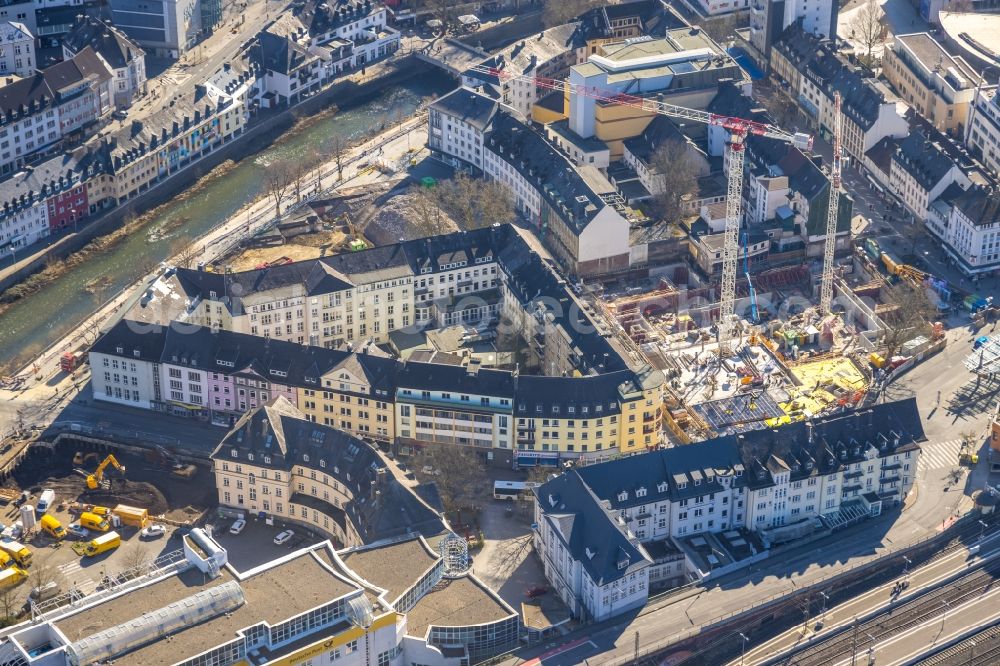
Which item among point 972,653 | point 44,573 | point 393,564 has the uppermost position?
point 393,564

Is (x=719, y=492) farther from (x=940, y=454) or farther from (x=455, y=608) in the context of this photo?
(x=455, y=608)

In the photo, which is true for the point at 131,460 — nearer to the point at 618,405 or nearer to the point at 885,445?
the point at 618,405

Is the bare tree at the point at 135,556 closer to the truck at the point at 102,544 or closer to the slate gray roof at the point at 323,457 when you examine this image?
the truck at the point at 102,544

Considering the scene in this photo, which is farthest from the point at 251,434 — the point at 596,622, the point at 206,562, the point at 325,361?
the point at 596,622

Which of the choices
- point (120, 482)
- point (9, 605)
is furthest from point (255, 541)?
point (9, 605)

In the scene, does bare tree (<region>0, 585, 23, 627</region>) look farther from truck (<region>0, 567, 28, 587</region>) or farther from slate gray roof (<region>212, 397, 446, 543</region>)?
slate gray roof (<region>212, 397, 446, 543</region>)

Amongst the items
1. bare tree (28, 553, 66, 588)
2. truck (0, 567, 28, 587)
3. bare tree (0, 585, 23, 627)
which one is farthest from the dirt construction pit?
bare tree (0, 585, 23, 627)

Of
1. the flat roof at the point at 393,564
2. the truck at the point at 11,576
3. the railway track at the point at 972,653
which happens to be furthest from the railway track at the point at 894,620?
the truck at the point at 11,576
